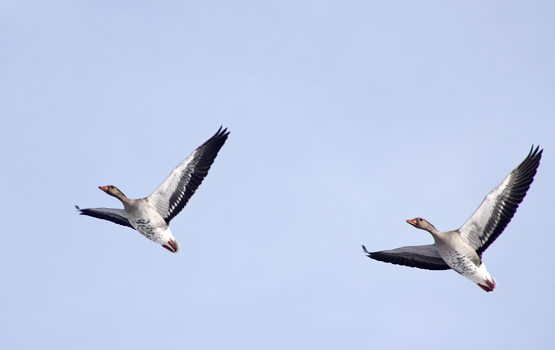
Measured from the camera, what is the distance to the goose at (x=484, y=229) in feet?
60.9

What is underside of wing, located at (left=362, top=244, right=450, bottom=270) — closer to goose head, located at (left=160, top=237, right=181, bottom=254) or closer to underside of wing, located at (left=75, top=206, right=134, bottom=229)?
A: goose head, located at (left=160, top=237, right=181, bottom=254)

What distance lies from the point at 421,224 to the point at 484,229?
1.75m

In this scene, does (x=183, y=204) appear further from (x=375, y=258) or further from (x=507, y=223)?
(x=507, y=223)

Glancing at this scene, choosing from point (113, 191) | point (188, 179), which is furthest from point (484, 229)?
point (113, 191)

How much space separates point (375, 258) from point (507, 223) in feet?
12.8

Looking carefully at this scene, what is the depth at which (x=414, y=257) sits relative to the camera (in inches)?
811

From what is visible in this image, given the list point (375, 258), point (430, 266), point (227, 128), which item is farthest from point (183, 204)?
point (430, 266)

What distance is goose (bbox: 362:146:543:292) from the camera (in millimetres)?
18562

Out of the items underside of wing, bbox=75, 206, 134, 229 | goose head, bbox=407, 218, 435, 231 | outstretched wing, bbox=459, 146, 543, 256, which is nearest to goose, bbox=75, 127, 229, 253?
underside of wing, bbox=75, 206, 134, 229

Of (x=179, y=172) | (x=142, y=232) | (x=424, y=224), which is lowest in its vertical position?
(x=142, y=232)

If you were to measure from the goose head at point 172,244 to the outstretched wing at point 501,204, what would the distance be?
7750 millimetres

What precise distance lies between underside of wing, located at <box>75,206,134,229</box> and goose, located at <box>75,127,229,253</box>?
0.93 metres

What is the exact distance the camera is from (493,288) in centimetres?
1919

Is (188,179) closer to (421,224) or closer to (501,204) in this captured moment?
(421,224)
